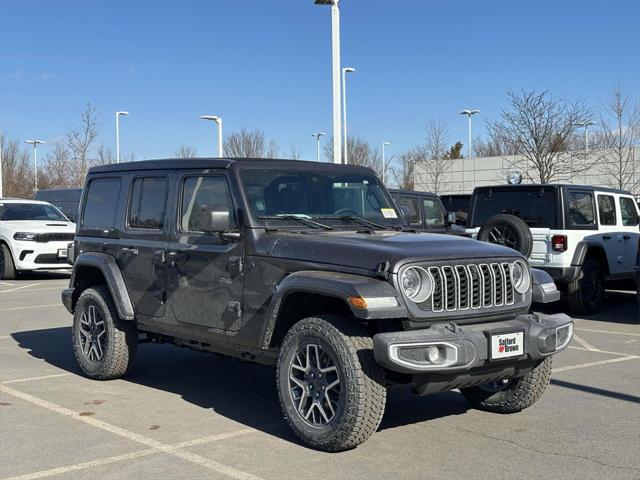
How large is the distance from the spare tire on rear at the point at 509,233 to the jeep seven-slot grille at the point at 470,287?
551cm

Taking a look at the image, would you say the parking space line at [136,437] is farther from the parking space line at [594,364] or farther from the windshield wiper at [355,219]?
the parking space line at [594,364]

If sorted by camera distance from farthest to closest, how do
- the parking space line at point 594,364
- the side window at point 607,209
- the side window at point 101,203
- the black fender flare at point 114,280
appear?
the side window at point 607,209
the parking space line at point 594,364
the side window at point 101,203
the black fender flare at point 114,280

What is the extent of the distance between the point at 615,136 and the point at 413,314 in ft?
84.0

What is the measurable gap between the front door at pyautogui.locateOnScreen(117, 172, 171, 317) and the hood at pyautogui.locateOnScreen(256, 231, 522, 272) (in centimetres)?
133

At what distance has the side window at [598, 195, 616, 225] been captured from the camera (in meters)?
11.7

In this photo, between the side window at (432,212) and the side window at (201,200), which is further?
the side window at (432,212)

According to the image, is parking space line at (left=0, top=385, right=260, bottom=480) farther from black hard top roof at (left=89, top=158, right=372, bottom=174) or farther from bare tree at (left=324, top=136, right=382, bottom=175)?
bare tree at (left=324, top=136, right=382, bottom=175)

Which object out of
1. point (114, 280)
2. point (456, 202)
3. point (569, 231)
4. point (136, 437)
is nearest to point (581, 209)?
point (569, 231)

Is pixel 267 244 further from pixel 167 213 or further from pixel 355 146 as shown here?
pixel 355 146

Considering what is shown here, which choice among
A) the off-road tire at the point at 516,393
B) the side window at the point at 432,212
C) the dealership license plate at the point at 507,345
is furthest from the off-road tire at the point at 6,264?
the dealership license plate at the point at 507,345

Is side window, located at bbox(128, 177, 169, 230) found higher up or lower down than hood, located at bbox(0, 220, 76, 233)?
higher up

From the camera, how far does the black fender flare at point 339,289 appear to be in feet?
15.2

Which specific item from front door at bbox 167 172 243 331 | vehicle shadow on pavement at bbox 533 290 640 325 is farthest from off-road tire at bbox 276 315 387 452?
vehicle shadow on pavement at bbox 533 290 640 325

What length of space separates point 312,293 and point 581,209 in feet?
24.8
